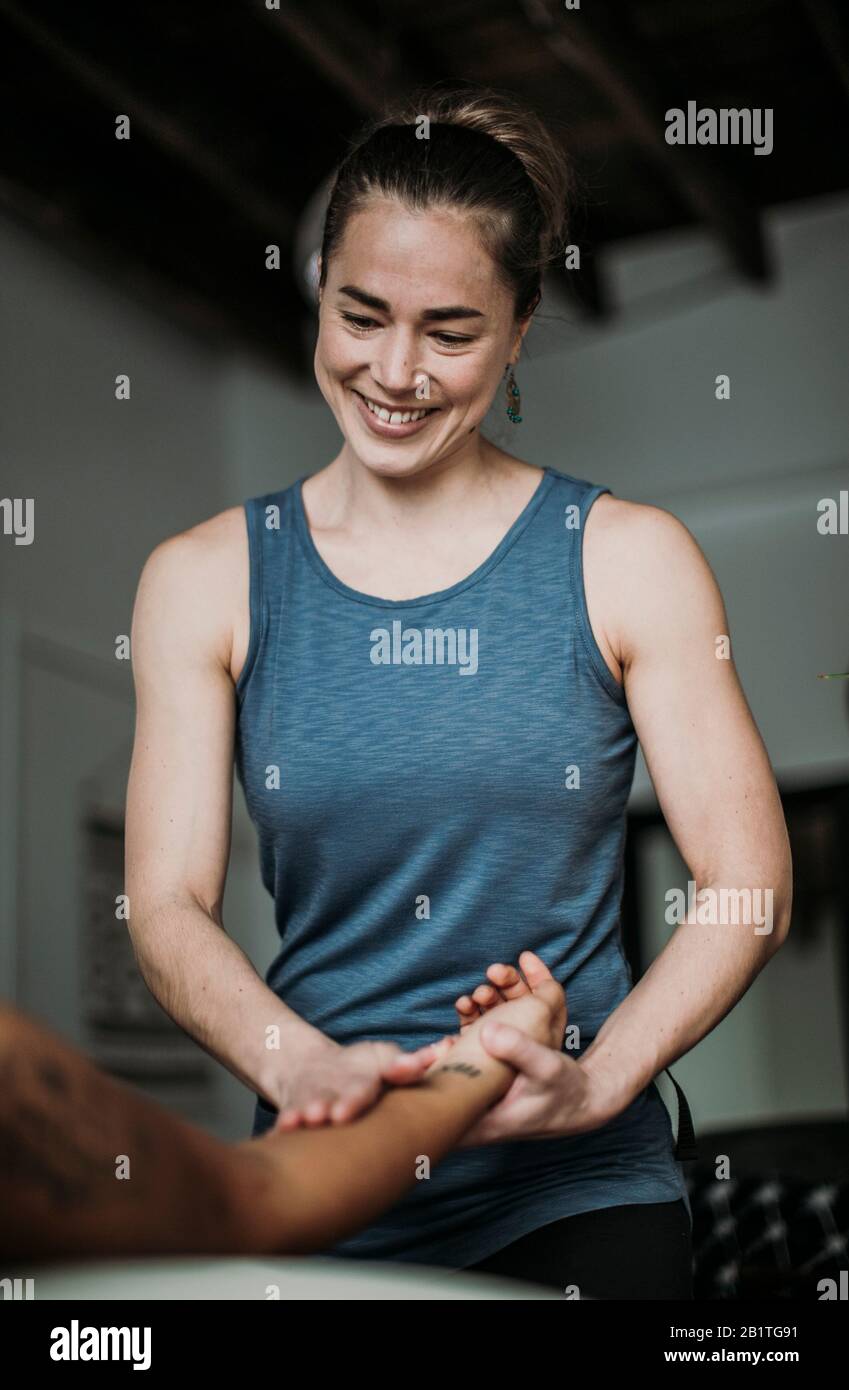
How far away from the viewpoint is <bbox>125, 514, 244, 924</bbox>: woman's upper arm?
3.94 ft

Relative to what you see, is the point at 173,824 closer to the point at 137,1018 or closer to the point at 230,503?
the point at 137,1018

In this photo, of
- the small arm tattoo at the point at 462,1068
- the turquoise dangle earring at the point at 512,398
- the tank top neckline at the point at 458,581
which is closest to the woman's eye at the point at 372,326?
the tank top neckline at the point at 458,581

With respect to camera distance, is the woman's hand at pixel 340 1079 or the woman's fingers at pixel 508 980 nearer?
the woman's hand at pixel 340 1079

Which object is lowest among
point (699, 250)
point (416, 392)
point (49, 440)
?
point (416, 392)

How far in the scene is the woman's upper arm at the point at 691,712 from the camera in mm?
1152

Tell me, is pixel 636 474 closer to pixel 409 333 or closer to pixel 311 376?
pixel 311 376

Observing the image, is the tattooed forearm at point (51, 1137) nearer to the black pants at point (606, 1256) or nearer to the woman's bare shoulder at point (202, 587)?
the black pants at point (606, 1256)

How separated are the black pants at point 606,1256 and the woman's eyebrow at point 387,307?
699 millimetres

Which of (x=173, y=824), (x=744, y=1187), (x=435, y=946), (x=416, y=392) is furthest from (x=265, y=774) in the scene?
(x=744, y=1187)

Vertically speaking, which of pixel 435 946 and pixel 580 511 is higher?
pixel 580 511

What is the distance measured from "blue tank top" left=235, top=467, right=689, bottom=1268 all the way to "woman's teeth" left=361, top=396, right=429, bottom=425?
0.14m

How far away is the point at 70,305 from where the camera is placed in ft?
14.7

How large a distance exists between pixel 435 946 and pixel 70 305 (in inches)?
147

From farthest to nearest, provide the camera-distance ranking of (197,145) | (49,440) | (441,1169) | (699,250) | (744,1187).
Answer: (699,250)
(49,440)
(197,145)
(744,1187)
(441,1169)
